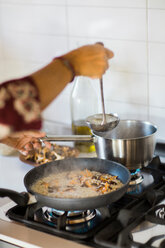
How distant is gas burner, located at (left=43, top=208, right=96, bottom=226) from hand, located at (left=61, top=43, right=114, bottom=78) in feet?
1.22

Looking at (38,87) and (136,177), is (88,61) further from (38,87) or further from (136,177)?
(136,177)

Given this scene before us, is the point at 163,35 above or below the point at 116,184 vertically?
above

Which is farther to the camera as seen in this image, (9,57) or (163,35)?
(9,57)

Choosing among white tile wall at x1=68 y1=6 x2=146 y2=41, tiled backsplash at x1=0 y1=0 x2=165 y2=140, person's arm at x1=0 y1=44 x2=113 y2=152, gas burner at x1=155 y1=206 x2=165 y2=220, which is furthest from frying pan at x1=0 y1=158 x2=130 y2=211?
white tile wall at x1=68 y1=6 x2=146 y2=41

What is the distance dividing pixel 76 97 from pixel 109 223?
0.66 m

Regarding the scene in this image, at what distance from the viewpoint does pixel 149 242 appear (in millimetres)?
1026

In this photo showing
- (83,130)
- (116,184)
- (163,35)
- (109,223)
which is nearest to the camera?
(109,223)

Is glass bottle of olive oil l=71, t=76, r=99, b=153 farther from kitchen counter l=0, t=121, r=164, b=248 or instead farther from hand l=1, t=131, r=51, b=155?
kitchen counter l=0, t=121, r=164, b=248

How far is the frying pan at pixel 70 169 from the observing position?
108 centimetres

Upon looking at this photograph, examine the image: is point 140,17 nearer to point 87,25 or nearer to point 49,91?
point 87,25

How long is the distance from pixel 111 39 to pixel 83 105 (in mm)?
270

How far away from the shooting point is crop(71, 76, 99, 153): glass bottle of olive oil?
1.65 m

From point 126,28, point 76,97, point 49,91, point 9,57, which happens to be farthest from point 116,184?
point 9,57

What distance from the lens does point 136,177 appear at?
137 centimetres
